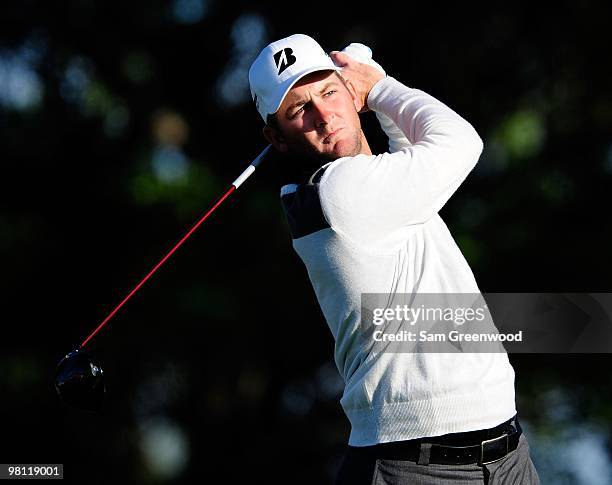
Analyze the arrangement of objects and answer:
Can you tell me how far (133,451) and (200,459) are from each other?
434mm

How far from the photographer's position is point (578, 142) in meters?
7.79

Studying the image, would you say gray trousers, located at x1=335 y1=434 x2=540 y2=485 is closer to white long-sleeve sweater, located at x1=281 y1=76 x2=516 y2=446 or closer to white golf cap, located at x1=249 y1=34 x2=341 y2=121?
white long-sleeve sweater, located at x1=281 y1=76 x2=516 y2=446

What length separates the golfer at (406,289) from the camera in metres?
2.28

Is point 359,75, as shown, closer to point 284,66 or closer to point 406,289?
point 284,66

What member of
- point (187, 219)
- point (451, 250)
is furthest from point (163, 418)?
point (451, 250)

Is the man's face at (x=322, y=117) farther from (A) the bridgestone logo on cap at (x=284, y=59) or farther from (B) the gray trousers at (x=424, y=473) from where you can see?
(B) the gray trousers at (x=424, y=473)

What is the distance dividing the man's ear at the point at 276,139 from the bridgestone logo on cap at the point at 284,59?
0.46ft

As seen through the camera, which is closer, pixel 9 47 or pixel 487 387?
pixel 487 387

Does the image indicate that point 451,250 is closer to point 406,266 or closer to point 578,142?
point 406,266

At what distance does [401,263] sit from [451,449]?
1.16 feet

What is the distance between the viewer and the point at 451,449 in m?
2.28

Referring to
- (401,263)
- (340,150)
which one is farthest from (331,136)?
(401,263)

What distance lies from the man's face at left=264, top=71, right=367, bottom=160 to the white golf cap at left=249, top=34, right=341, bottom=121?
0.02 meters

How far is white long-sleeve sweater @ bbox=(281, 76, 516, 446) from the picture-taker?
7.48 ft
